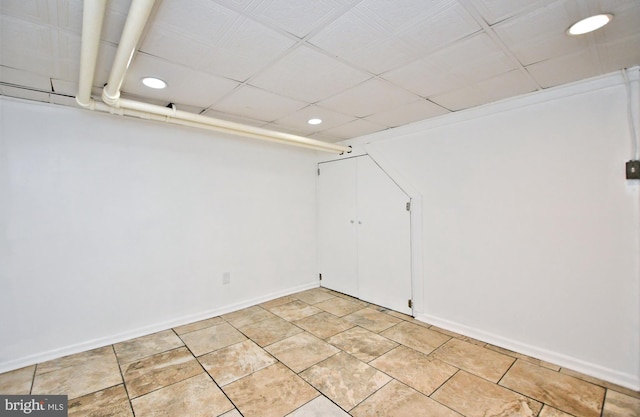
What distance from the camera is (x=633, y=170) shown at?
195cm

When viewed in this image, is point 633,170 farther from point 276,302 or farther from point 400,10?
point 276,302

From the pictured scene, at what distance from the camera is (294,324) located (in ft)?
10.1

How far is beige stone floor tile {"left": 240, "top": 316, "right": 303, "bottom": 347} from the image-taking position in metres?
2.75

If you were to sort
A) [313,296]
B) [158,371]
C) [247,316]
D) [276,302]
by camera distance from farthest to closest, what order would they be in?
[313,296]
[276,302]
[247,316]
[158,371]

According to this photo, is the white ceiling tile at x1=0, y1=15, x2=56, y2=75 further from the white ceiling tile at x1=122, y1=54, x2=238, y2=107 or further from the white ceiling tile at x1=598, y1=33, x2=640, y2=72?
the white ceiling tile at x1=598, y1=33, x2=640, y2=72

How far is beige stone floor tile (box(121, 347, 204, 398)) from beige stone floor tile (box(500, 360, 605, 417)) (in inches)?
96.6

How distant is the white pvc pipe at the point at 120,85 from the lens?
122 centimetres

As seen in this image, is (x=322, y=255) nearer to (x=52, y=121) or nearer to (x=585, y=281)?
(x=585, y=281)

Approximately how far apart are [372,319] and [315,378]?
126 cm

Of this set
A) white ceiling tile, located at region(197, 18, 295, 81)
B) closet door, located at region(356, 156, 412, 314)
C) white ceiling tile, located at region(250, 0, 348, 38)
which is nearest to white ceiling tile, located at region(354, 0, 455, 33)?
white ceiling tile, located at region(250, 0, 348, 38)

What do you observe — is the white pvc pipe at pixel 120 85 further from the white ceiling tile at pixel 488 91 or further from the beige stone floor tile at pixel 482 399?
the beige stone floor tile at pixel 482 399

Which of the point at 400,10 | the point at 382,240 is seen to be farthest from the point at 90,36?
the point at 382,240

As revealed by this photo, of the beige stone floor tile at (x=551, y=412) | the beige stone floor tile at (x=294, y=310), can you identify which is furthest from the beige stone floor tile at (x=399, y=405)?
the beige stone floor tile at (x=294, y=310)

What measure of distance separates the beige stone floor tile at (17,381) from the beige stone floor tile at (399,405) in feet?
7.87
